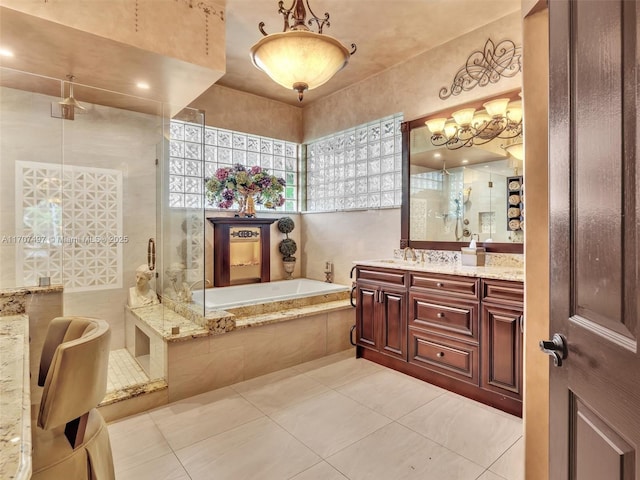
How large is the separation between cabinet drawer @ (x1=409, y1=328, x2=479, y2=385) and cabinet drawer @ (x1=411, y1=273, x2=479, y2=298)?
0.37 metres

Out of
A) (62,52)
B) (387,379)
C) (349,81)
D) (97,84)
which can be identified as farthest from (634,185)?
(349,81)

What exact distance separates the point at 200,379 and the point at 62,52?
260 centimetres

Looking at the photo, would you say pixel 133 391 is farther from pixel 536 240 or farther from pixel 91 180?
pixel 536 240

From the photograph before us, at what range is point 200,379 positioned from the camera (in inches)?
104

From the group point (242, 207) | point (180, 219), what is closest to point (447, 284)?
point (180, 219)

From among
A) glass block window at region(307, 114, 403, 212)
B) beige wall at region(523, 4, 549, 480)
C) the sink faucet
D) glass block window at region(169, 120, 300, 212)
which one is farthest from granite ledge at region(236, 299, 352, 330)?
beige wall at region(523, 4, 549, 480)

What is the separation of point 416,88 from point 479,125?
2.81 ft

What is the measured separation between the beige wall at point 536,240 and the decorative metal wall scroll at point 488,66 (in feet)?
5.32

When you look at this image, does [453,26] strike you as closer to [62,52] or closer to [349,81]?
[349,81]

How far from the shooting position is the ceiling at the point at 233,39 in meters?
2.36

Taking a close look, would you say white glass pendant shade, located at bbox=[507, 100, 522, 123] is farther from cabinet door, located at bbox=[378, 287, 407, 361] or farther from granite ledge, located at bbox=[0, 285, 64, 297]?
granite ledge, located at bbox=[0, 285, 64, 297]

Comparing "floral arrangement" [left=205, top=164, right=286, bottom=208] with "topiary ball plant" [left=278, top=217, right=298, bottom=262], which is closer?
"floral arrangement" [left=205, top=164, right=286, bottom=208]

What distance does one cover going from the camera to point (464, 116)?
3.12 meters

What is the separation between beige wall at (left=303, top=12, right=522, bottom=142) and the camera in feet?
9.72
